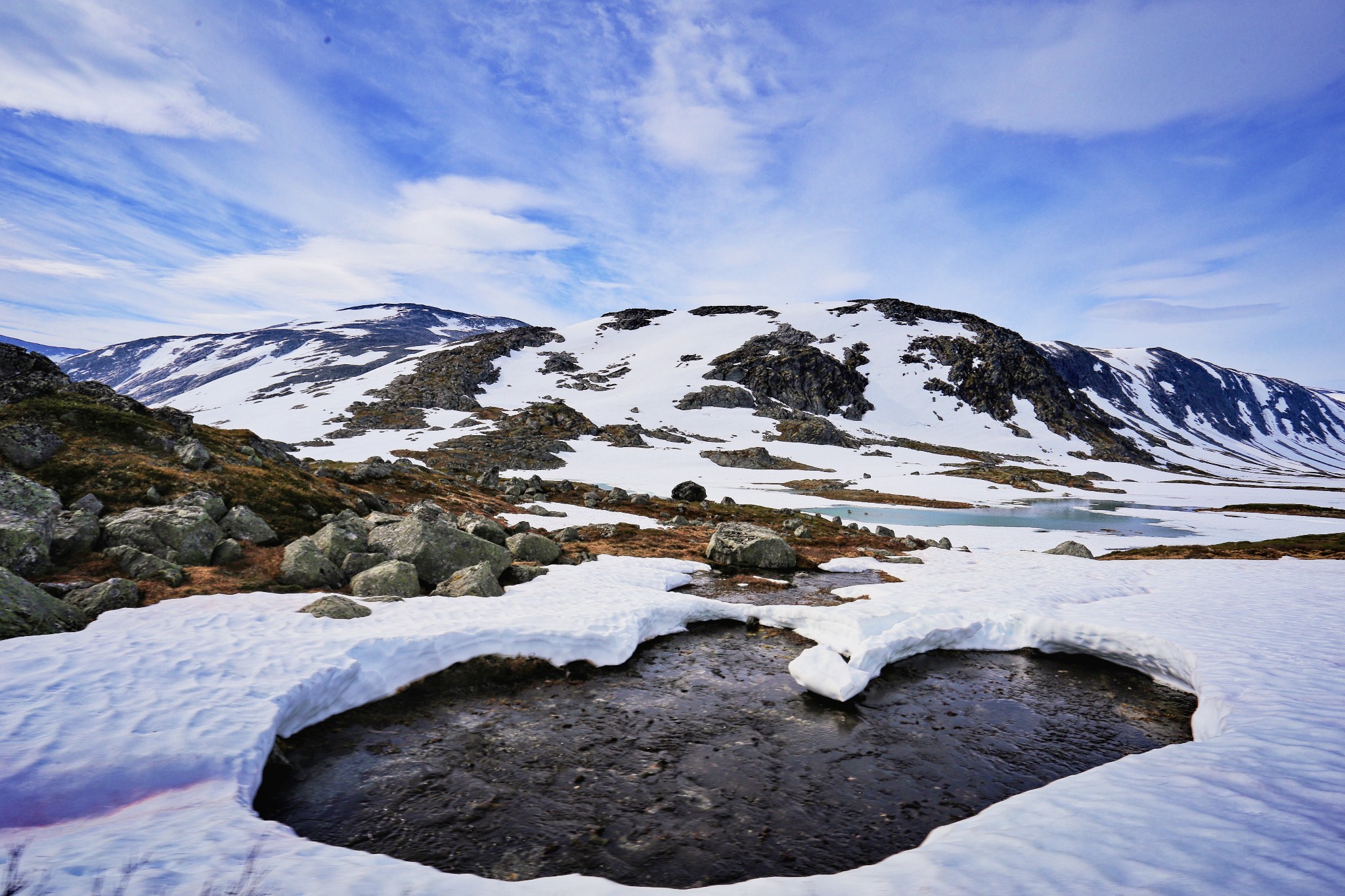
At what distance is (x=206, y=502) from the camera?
18422 mm

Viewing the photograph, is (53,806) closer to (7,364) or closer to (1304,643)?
(7,364)

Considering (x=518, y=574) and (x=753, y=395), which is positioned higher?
(x=753, y=395)

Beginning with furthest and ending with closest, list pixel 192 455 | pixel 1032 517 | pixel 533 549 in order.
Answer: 1. pixel 1032 517
2. pixel 533 549
3. pixel 192 455

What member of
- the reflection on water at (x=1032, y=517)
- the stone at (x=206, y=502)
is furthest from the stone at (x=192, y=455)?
the reflection on water at (x=1032, y=517)

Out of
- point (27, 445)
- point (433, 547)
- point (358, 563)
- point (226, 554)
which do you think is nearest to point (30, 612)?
point (226, 554)

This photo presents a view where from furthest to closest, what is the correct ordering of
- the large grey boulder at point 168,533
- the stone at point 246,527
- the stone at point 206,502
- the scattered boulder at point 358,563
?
the stone at point 246,527
the scattered boulder at point 358,563
the stone at point 206,502
the large grey boulder at point 168,533

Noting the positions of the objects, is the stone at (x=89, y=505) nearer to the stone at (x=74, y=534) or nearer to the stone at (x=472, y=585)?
the stone at (x=74, y=534)

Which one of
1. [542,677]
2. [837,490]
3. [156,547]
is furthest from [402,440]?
[542,677]

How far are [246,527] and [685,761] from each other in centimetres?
1748

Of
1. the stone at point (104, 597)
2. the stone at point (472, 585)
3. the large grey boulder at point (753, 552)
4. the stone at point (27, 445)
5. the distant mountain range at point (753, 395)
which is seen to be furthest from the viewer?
the distant mountain range at point (753, 395)

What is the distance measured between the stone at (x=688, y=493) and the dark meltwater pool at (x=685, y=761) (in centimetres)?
4111

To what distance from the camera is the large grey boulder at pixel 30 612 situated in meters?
10.4

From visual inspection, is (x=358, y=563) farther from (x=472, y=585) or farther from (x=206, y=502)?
(x=206, y=502)

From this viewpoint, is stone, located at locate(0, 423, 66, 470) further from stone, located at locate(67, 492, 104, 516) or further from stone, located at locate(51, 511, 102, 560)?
stone, located at locate(51, 511, 102, 560)
